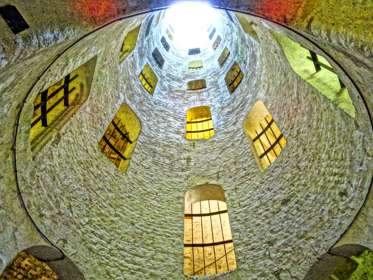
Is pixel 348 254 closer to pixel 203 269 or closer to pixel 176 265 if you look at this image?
pixel 176 265

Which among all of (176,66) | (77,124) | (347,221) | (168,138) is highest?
(176,66)

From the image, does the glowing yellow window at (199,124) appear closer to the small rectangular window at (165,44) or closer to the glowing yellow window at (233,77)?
the glowing yellow window at (233,77)

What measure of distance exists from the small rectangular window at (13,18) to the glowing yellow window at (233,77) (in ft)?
24.0

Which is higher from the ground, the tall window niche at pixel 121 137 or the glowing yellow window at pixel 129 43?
the glowing yellow window at pixel 129 43

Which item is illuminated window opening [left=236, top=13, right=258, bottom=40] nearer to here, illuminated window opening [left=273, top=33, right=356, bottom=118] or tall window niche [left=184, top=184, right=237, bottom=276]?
illuminated window opening [left=273, top=33, right=356, bottom=118]

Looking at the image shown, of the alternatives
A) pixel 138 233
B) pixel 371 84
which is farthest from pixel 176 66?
pixel 371 84

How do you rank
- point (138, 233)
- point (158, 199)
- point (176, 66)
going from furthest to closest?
point (176, 66) → point (158, 199) → point (138, 233)

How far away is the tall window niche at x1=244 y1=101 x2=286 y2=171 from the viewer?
7.13m

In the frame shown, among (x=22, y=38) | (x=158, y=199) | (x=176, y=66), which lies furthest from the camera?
(x=176, y=66)

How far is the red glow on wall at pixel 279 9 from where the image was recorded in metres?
2.60

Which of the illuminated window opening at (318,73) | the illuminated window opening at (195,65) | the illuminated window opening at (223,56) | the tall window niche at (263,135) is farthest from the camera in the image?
the illuminated window opening at (195,65)

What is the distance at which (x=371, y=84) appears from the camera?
2951mm

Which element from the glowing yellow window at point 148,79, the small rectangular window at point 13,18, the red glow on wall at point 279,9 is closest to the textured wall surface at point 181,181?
the small rectangular window at point 13,18

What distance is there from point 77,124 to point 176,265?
315 centimetres
